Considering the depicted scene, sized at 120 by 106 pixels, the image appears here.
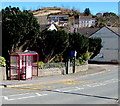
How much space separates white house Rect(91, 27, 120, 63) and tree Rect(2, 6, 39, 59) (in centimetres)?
2742

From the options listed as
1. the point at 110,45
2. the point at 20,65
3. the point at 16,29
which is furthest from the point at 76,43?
the point at 110,45

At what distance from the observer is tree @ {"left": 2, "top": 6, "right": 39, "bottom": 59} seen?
83.9 feet

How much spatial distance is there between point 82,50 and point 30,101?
71.8 feet

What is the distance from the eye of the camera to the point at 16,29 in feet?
83.6

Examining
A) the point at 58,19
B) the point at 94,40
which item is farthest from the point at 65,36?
the point at 58,19

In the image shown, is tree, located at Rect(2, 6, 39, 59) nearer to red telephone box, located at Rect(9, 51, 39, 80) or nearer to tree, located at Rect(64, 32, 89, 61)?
red telephone box, located at Rect(9, 51, 39, 80)

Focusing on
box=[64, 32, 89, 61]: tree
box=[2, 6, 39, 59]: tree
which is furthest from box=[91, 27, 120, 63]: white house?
box=[2, 6, 39, 59]: tree

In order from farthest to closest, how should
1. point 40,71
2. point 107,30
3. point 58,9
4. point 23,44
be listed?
point 58,9, point 107,30, point 23,44, point 40,71

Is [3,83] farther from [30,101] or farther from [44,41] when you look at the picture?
[44,41]

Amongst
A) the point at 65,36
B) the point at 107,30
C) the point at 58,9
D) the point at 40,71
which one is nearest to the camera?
the point at 40,71

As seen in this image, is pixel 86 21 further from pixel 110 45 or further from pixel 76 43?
pixel 76 43

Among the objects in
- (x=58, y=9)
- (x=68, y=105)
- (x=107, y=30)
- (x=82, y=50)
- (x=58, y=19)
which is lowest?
(x=68, y=105)

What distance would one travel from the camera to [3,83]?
2103 centimetres

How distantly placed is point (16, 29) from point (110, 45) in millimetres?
30867
